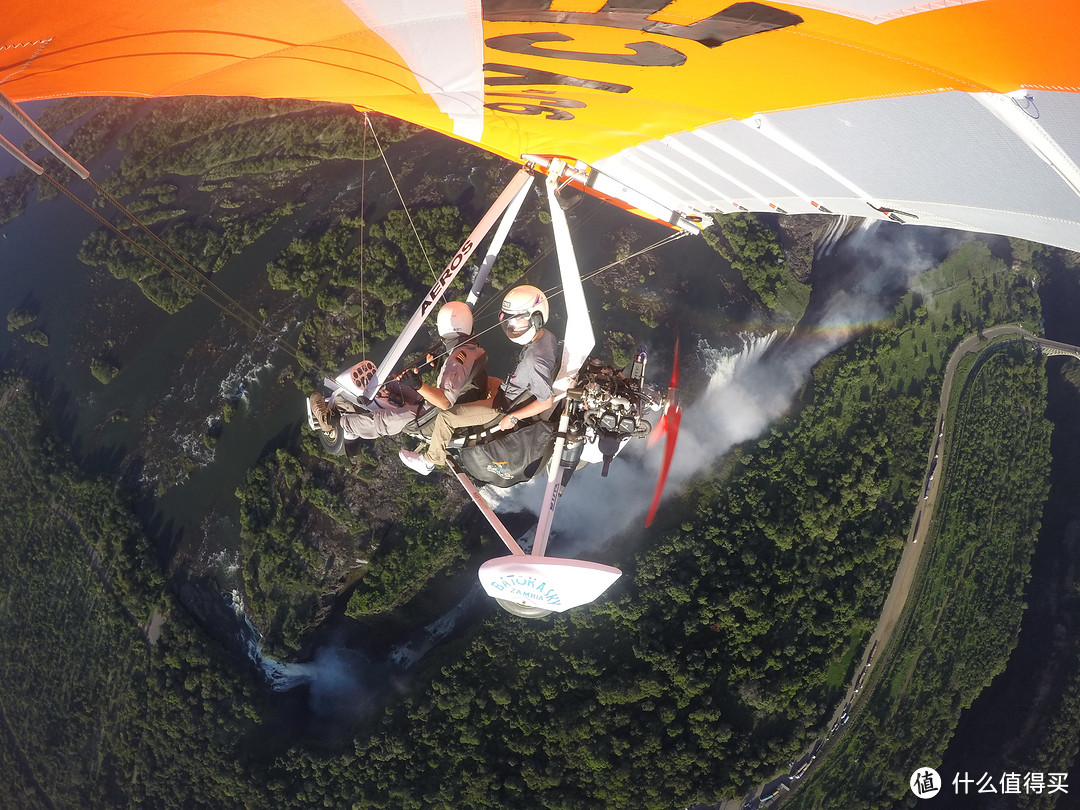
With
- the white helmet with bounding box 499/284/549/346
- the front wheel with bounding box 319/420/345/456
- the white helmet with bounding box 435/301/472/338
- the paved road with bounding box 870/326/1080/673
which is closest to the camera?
the white helmet with bounding box 499/284/549/346

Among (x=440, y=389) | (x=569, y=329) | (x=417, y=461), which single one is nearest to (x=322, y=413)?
(x=417, y=461)

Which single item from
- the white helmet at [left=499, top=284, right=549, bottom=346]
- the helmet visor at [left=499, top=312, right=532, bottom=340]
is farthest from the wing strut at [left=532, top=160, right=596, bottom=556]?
the helmet visor at [left=499, top=312, right=532, bottom=340]

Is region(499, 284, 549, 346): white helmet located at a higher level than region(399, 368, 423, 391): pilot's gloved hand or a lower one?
higher

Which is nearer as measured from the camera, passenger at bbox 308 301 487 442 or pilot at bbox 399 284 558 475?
pilot at bbox 399 284 558 475

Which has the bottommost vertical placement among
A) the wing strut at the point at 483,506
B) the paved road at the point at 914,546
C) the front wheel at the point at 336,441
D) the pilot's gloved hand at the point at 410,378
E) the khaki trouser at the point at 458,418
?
the paved road at the point at 914,546

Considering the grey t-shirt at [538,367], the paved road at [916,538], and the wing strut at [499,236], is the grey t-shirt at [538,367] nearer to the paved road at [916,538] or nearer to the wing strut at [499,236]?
the wing strut at [499,236]

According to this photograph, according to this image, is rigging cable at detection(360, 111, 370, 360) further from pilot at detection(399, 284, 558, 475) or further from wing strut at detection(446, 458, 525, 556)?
pilot at detection(399, 284, 558, 475)

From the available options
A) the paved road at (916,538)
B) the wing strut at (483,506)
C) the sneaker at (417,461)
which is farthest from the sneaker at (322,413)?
the paved road at (916,538)
